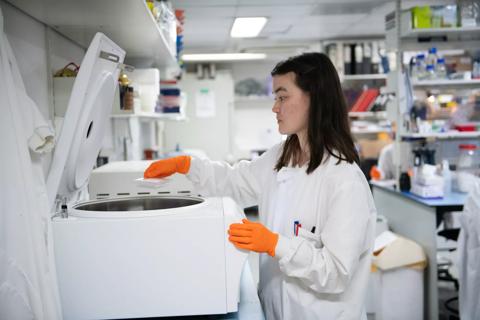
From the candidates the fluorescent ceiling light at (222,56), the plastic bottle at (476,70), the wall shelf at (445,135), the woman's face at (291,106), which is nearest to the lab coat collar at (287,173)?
the woman's face at (291,106)

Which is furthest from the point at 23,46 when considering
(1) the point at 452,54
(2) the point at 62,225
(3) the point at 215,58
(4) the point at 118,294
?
(3) the point at 215,58

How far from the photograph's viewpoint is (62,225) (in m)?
1.16

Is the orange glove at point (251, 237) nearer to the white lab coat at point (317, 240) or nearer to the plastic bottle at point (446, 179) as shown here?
the white lab coat at point (317, 240)

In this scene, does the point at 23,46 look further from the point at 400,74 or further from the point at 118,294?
the point at 400,74

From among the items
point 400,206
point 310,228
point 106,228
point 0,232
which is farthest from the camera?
point 400,206

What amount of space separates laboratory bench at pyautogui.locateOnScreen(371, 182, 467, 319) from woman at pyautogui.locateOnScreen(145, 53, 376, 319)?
1610 millimetres

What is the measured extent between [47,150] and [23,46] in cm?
62

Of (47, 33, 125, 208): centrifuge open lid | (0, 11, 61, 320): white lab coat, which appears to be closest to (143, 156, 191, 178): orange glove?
(47, 33, 125, 208): centrifuge open lid

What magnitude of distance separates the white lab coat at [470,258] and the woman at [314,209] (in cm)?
129

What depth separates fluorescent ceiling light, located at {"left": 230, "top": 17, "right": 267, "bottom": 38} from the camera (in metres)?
5.12

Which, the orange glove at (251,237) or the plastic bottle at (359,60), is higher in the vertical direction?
the plastic bottle at (359,60)

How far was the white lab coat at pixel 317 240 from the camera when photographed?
1.34 meters

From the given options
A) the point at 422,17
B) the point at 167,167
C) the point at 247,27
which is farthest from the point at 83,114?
the point at 247,27

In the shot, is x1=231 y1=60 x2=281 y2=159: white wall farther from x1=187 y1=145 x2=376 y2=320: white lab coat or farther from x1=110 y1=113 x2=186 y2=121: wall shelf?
x1=187 y1=145 x2=376 y2=320: white lab coat
